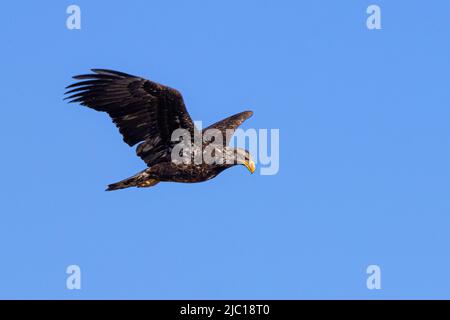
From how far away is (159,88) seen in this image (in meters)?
23.1

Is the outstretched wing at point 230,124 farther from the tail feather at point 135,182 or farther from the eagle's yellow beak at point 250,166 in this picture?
the tail feather at point 135,182

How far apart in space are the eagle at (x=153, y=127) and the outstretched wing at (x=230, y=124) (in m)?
0.88

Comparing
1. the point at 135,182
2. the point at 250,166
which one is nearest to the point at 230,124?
the point at 250,166

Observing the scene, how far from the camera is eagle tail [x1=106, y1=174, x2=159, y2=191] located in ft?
78.1

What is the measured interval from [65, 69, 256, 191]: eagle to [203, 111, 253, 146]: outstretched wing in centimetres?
Result: 88

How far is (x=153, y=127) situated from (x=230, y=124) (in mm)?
2293

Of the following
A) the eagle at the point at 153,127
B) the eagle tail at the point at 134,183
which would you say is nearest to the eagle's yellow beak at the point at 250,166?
the eagle at the point at 153,127

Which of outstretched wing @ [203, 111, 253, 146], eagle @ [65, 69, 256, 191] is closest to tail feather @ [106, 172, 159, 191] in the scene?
eagle @ [65, 69, 256, 191]

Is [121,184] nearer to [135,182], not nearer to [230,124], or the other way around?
[135,182]

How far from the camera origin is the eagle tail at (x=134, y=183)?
937 inches
